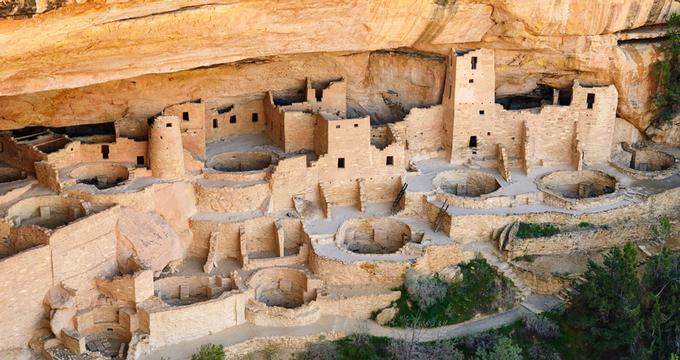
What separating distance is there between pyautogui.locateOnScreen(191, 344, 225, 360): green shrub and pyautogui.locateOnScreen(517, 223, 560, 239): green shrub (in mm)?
6959

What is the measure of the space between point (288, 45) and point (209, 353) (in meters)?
6.35

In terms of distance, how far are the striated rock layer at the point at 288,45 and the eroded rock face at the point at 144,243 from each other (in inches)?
113

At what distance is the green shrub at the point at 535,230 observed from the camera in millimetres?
19203

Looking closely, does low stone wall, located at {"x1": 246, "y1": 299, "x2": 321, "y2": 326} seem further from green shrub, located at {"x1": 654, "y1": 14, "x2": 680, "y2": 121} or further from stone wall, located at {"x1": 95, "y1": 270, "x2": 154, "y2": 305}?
green shrub, located at {"x1": 654, "y1": 14, "x2": 680, "y2": 121}

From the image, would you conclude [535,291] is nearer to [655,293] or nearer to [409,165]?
[655,293]

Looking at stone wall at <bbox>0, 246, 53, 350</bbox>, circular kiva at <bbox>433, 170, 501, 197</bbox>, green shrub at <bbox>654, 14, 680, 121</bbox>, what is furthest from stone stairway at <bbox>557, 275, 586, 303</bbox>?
stone wall at <bbox>0, 246, 53, 350</bbox>

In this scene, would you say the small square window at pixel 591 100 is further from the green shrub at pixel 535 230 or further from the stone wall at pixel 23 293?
the stone wall at pixel 23 293

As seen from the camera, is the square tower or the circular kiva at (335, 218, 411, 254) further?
the square tower

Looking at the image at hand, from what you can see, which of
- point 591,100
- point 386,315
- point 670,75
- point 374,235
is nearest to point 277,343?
point 386,315

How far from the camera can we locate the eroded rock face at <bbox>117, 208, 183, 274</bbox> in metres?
17.5

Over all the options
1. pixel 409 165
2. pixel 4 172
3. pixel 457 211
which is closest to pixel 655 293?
pixel 457 211

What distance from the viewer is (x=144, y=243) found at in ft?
58.0

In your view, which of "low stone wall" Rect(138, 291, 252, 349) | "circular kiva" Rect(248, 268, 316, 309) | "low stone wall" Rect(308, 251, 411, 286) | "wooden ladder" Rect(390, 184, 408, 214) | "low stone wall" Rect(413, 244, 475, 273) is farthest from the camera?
"wooden ladder" Rect(390, 184, 408, 214)

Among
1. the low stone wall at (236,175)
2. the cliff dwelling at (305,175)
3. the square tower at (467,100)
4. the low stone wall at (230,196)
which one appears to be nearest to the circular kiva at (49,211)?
the cliff dwelling at (305,175)
